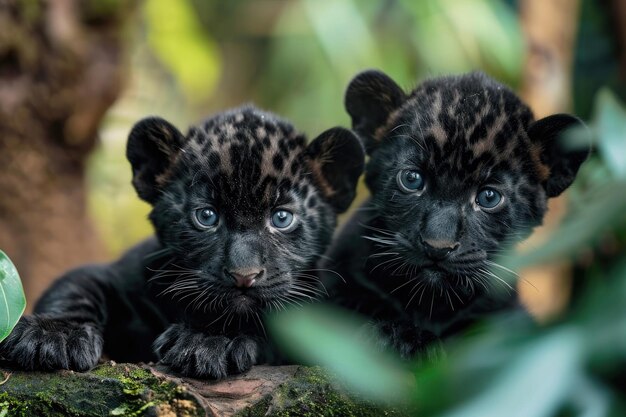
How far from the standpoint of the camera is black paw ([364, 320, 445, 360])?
4039 millimetres

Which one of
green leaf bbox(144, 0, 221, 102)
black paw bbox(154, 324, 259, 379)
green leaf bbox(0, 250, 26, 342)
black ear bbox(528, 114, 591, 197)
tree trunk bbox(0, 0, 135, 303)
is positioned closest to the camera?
green leaf bbox(0, 250, 26, 342)

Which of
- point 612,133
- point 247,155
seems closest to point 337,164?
point 247,155

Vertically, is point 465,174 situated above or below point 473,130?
below

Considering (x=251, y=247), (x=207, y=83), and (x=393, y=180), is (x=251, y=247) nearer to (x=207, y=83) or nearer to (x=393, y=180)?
(x=393, y=180)

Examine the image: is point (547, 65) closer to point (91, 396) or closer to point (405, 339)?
point (405, 339)

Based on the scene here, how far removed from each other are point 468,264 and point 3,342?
216 centimetres

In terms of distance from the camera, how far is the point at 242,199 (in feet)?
13.8

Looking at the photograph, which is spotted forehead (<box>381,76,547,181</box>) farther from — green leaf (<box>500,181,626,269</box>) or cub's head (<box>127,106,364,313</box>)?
green leaf (<box>500,181,626,269</box>)

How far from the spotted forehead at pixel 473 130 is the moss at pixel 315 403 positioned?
3.91 ft

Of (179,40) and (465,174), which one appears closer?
(465,174)

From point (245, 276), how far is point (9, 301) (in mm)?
1042

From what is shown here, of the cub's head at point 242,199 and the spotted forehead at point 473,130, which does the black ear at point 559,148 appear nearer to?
the spotted forehead at point 473,130

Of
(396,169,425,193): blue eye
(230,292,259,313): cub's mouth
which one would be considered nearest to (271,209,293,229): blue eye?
(230,292,259,313): cub's mouth

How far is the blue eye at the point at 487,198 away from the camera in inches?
168
